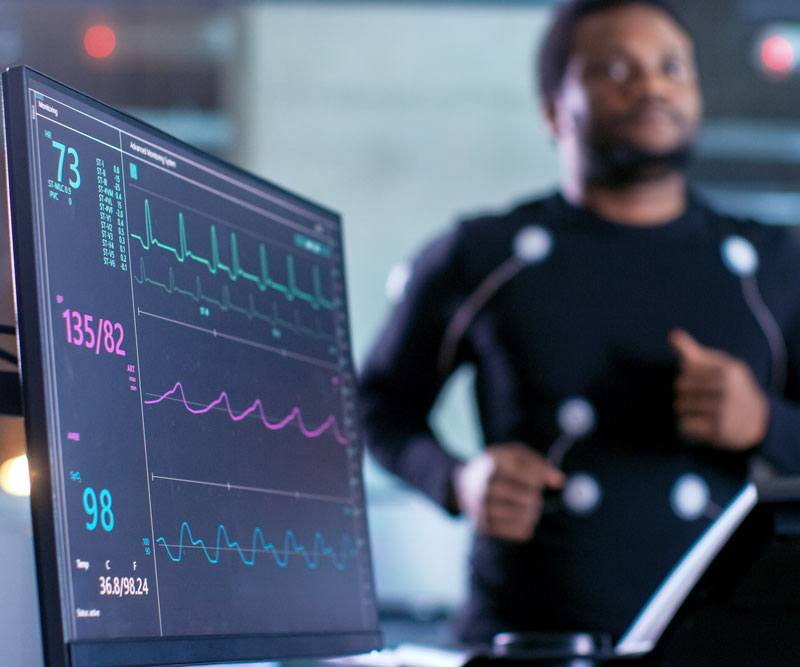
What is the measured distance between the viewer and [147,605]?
812 mm

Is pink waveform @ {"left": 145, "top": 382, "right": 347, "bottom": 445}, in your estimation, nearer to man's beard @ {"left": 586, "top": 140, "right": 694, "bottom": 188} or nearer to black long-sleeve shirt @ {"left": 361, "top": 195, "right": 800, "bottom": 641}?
black long-sleeve shirt @ {"left": 361, "top": 195, "right": 800, "bottom": 641}

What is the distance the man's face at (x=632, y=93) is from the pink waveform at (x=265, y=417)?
842mm

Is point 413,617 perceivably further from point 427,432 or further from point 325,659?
point 325,659

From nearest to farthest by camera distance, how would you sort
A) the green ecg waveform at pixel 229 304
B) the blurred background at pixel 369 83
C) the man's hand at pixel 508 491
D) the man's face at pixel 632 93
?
1. the green ecg waveform at pixel 229 304
2. the man's hand at pixel 508 491
3. the man's face at pixel 632 93
4. the blurred background at pixel 369 83

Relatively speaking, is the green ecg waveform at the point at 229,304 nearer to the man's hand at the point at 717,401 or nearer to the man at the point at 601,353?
the man at the point at 601,353

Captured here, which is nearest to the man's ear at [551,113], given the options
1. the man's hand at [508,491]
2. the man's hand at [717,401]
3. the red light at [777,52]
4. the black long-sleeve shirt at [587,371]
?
the black long-sleeve shirt at [587,371]

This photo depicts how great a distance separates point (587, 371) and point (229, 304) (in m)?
0.82

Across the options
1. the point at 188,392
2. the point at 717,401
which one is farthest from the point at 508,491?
the point at 188,392

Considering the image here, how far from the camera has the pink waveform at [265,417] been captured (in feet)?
2.92

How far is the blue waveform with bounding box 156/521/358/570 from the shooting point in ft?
2.84

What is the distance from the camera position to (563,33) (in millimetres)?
1910

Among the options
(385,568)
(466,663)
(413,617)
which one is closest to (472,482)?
(466,663)

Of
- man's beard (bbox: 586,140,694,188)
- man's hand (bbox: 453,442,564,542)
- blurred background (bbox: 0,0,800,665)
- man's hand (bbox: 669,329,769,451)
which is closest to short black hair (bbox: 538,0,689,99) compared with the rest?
man's beard (bbox: 586,140,694,188)

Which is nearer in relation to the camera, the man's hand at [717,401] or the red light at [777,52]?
the man's hand at [717,401]
